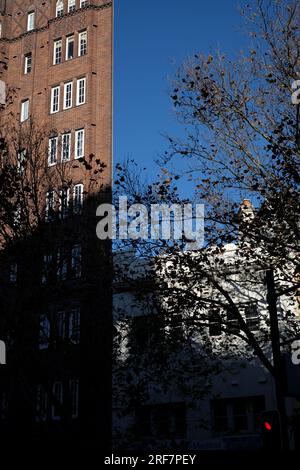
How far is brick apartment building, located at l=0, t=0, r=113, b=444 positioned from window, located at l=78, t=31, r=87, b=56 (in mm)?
135

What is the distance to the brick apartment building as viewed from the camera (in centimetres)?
1838

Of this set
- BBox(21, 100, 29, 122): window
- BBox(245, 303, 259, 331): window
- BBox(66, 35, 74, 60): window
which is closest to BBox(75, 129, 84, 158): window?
BBox(21, 100, 29, 122): window

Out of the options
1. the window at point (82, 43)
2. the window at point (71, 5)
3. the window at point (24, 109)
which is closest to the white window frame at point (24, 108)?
the window at point (24, 109)

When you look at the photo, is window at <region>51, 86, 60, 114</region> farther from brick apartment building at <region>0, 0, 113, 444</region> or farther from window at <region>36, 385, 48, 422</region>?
window at <region>36, 385, 48, 422</region>

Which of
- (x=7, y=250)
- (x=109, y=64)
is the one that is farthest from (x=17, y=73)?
(x=7, y=250)

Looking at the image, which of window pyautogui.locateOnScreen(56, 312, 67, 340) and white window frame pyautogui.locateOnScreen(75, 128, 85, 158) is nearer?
window pyautogui.locateOnScreen(56, 312, 67, 340)

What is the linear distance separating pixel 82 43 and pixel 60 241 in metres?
22.4

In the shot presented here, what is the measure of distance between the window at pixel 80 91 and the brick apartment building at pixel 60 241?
0.21 feet

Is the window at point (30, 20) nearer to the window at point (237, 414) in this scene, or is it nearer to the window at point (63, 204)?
the window at point (63, 204)

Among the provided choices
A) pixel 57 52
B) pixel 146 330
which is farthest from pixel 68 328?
pixel 57 52

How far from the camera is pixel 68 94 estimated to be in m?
37.4

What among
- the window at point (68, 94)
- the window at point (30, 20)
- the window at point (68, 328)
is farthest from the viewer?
the window at point (30, 20)

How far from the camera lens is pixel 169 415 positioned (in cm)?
2611

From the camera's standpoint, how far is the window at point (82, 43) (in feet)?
125
